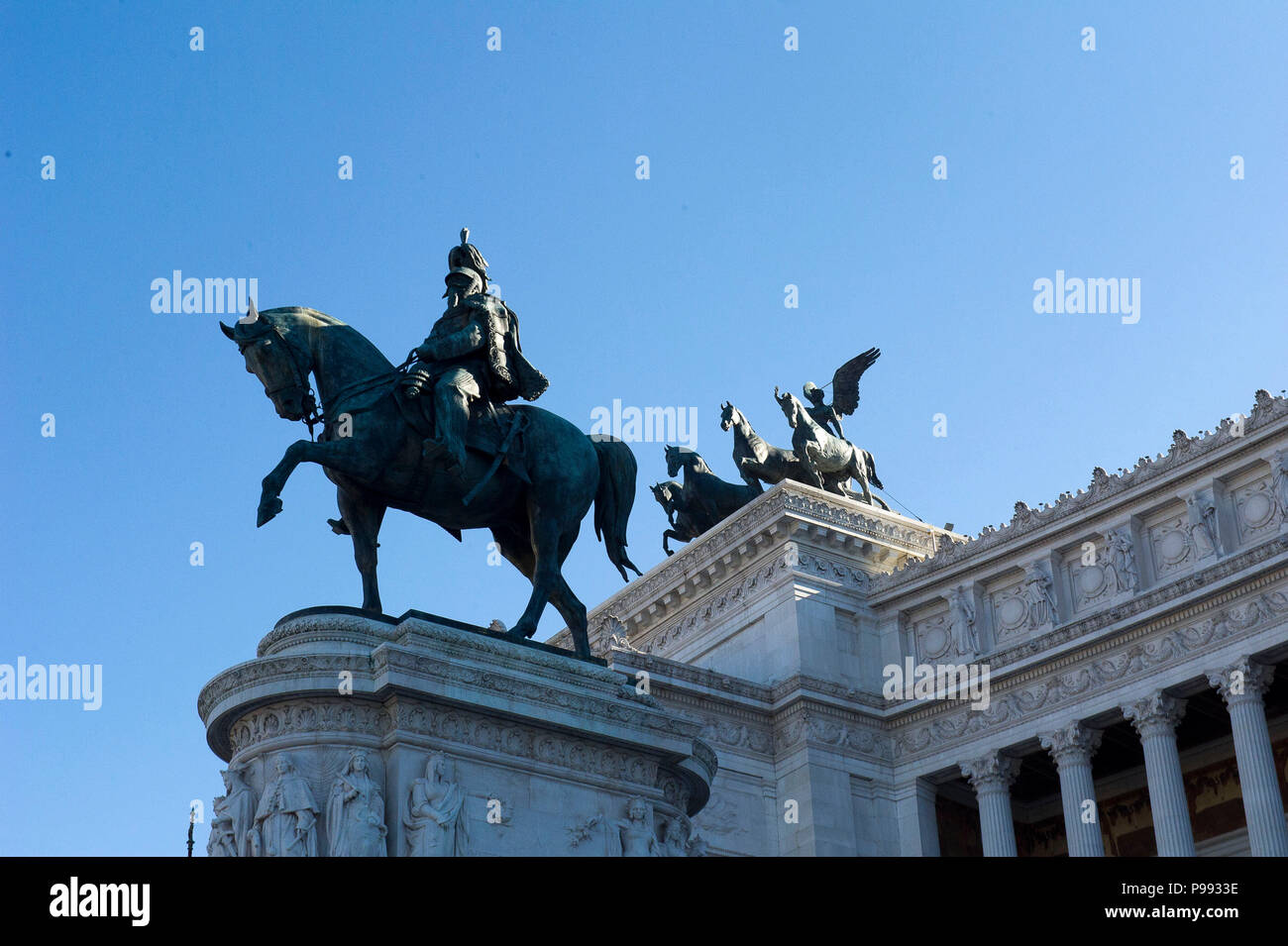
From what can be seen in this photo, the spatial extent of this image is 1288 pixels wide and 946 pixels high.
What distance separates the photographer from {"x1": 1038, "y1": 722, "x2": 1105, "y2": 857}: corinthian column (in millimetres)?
41688

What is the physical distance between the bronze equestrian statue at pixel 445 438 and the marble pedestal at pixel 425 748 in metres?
1.12

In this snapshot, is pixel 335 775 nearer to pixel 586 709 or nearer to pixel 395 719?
pixel 395 719

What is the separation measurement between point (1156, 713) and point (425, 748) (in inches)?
1026

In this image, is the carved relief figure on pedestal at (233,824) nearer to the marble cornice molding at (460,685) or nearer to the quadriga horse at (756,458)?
the marble cornice molding at (460,685)

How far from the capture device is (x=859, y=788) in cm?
4506

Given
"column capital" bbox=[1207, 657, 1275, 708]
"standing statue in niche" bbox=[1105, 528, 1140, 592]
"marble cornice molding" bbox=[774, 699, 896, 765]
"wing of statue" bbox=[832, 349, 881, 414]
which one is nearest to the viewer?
"column capital" bbox=[1207, 657, 1275, 708]

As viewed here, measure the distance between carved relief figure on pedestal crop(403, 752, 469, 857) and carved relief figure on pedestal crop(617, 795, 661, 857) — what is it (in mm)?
1761

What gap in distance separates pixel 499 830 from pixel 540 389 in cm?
549

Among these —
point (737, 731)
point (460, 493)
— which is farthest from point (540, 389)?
point (737, 731)

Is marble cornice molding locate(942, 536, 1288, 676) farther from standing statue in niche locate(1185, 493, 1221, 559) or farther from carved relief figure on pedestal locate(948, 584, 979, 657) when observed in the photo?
carved relief figure on pedestal locate(948, 584, 979, 657)

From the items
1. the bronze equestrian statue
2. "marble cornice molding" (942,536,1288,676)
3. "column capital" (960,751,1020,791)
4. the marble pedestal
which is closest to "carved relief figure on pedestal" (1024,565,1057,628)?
"marble cornice molding" (942,536,1288,676)
